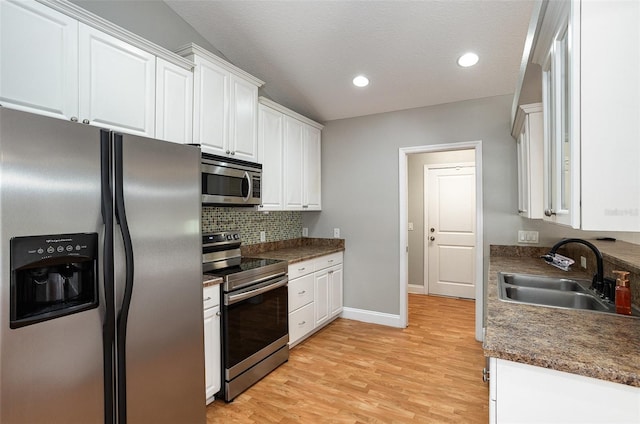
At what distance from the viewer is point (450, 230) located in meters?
5.07

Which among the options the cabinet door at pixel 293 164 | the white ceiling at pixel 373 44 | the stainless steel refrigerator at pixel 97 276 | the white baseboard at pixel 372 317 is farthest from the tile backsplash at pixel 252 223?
the white ceiling at pixel 373 44

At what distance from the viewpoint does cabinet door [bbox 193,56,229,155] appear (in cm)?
238

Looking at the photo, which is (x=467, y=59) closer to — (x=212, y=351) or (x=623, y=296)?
(x=623, y=296)

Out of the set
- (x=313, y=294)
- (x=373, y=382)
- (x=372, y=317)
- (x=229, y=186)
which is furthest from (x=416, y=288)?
(x=229, y=186)

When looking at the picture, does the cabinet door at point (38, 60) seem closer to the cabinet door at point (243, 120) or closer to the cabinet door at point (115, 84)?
the cabinet door at point (115, 84)

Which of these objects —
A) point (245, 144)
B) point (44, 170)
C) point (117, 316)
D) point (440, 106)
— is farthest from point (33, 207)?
point (440, 106)

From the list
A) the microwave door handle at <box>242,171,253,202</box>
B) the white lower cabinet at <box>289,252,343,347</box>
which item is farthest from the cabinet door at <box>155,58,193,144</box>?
the white lower cabinet at <box>289,252,343,347</box>

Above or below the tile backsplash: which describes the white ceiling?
above

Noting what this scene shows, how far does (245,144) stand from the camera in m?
2.85

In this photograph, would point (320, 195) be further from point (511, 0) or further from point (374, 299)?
point (511, 0)

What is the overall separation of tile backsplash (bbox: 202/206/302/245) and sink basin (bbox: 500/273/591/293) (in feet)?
7.57

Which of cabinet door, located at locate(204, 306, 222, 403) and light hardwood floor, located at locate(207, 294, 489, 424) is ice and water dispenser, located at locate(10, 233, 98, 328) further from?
light hardwood floor, located at locate(207, 294, 489, 424)

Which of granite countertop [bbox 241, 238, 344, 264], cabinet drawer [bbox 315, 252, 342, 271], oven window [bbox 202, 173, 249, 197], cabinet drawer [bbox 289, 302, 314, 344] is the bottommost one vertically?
cabinet drawer [bbox 289, 302, 314, 344]

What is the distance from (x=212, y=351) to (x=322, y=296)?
1.59 metres
